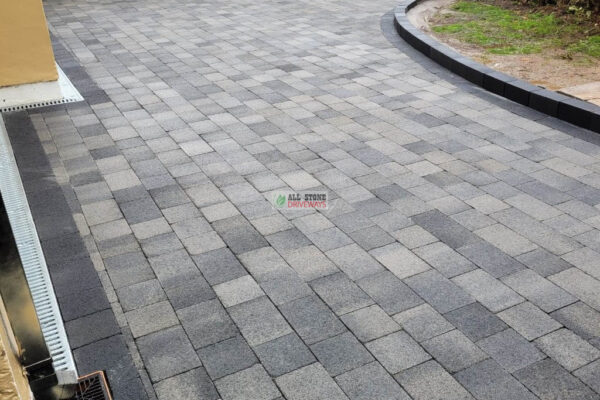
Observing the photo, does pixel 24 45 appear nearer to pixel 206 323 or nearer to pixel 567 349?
pixel 206 323

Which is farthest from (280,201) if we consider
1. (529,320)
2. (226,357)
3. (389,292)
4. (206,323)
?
(529,320)

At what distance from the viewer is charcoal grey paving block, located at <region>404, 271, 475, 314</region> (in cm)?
400

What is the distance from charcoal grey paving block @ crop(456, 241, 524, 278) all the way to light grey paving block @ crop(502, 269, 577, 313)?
0.07 m

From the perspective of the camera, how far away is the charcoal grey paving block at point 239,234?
4.65m

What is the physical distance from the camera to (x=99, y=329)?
3715 millimetres

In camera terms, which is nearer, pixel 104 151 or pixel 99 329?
pixel 99 329

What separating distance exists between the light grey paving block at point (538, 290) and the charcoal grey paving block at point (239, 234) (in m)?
1.87

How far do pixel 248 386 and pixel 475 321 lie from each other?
5.00 feet

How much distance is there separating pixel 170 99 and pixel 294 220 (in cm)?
354

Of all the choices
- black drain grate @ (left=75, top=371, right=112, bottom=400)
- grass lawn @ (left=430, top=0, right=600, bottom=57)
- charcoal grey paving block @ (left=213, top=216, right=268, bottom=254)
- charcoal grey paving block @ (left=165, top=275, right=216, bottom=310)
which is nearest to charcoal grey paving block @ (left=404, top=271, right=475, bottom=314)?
charcoal grey paving block @ (left=213, top=216, right=268, bottom=254)

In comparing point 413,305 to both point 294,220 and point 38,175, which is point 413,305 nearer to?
point 294,220

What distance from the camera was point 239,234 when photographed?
15.8 ft

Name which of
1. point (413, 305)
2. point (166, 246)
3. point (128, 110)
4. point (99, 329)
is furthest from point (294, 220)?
point (128, 110)

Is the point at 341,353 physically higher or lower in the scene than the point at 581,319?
lower
